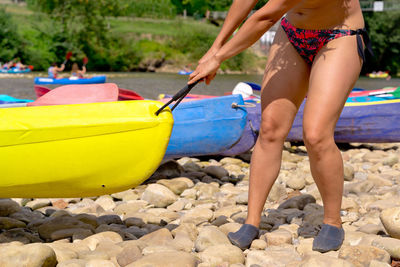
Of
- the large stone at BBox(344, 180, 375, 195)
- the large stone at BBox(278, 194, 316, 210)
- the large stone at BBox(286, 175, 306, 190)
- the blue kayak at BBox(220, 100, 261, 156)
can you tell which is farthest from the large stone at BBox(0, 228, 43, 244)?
the blue kayak at BBox(220, 100, 261, 156)

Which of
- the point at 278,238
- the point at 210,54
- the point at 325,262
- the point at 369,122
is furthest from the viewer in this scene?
the point at 369,122

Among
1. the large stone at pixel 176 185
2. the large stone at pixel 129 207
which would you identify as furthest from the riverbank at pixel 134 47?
the large stone at pixel 129 207

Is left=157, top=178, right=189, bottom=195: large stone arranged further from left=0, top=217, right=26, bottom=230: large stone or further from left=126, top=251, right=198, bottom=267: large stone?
left=126, top=251, right=198, bottom=267: large stone

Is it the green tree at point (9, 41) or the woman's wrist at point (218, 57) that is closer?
the woman's wrist at point (218, 57)

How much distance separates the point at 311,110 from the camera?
2.32 metres

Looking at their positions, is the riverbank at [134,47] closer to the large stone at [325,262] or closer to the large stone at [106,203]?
the large stone at [106,203]

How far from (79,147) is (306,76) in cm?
114

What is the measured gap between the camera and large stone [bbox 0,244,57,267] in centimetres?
214

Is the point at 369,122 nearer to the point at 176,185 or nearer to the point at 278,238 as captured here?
the point at 176,185

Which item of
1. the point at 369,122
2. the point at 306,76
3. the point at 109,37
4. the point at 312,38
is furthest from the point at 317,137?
the point at 109,37

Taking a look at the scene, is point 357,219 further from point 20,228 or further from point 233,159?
point 233,159

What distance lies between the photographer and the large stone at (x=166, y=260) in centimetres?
212

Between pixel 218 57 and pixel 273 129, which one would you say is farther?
pixel 273 129

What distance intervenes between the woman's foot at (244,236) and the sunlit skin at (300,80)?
0.05 metres
